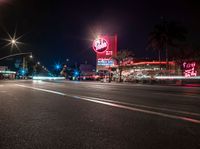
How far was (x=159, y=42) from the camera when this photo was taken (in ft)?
196

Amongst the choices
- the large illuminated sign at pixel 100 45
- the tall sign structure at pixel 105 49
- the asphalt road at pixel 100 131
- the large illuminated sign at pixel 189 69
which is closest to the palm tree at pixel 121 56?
the tall sign structure at pixel 105 49

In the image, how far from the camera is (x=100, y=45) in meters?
74.1

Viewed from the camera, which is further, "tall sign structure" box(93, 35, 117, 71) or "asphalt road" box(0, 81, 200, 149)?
"tall sign structure" box(93, 35, 117, 71)

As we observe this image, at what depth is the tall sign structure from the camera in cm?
7338

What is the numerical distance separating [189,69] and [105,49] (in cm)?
2706

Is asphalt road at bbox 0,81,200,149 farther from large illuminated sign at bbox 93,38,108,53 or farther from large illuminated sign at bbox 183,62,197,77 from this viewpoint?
large illuminated sign at bbox 93,38,108,53

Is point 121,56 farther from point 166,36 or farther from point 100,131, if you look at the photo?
point 100,131

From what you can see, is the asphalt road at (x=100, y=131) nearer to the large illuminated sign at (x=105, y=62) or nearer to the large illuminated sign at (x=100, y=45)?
the large illuminated sign at (x=105, y=62)

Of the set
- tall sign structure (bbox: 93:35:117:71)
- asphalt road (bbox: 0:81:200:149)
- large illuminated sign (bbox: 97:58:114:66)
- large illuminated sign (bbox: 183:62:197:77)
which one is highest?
tall sign structure (bbox: 93:35:117:71)

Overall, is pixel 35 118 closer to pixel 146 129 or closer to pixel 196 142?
pixel 146 129

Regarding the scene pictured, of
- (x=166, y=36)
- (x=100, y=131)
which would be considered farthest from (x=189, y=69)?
(x=100, y=131)

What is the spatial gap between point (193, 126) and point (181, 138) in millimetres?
1363

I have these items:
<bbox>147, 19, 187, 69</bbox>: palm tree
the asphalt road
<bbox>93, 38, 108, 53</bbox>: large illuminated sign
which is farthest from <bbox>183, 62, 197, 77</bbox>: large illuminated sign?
the asphalt road

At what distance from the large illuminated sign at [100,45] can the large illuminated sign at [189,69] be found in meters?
25.9
